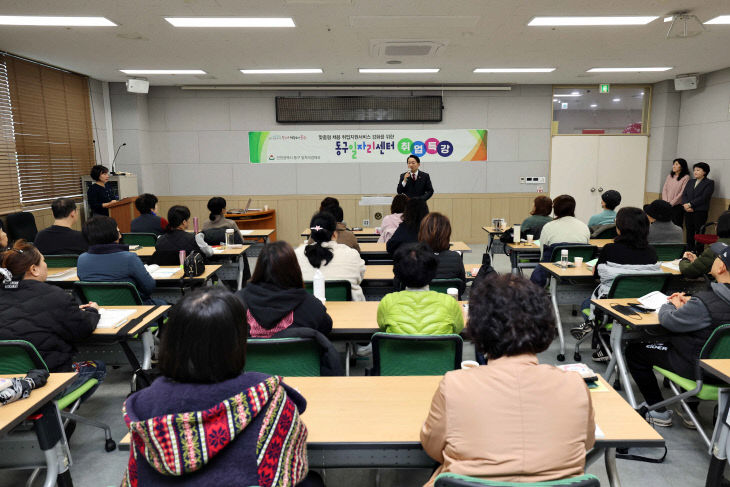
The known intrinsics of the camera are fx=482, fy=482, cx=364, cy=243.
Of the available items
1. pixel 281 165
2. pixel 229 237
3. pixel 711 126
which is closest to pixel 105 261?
pixel 229 237

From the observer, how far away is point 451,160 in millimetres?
9180

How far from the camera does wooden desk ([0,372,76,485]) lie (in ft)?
5.81

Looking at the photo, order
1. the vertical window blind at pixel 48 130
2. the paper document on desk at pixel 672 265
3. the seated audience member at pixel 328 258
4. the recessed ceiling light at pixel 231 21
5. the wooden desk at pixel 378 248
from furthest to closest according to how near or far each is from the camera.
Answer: the vertical window blind at pixel 48 130 < the wooden desk at pixel 378 248 < the recessed ceiling light at pixel 231 21 < the paper document on desk at pixel 672 265 < the seated audience member at pixel 328 258

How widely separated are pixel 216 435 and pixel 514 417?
28.2 inches

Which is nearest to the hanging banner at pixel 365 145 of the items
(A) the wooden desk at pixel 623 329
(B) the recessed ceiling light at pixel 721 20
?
(B) the recessed ceiling light at pixel 721 20

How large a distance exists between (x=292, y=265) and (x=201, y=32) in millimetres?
3989

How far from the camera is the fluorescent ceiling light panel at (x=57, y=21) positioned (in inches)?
180

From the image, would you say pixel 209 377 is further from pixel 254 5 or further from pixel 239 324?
pixel 254 5

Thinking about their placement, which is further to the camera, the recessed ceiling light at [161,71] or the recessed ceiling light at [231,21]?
the recessed ceiling light at [161,71]

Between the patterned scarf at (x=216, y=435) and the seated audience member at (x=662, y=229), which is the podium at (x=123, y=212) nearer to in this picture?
the seated audience member at (x=662, y=229)

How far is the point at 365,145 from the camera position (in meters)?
9.12

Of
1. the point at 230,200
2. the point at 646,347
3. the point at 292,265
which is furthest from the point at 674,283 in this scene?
the point at 230,200

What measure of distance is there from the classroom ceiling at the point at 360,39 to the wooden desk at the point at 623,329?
2791 mm

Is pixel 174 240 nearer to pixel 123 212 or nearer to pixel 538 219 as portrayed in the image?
pixel 538 219
